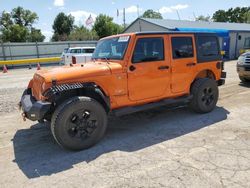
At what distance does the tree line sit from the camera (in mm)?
49562

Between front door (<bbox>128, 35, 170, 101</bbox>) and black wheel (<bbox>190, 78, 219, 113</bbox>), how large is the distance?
893 millimetres

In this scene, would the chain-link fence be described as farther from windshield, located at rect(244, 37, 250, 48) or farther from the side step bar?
the side step bar

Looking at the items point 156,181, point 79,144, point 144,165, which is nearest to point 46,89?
point 79,144

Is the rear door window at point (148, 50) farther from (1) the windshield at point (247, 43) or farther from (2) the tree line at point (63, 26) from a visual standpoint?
(2) the tree line at point (63, 26)

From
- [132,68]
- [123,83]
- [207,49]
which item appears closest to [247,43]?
[207,49]

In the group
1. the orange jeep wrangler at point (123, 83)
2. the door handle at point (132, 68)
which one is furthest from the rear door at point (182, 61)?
the door handle at point (132, 68)

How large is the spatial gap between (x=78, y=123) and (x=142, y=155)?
1.20m

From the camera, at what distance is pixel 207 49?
6250mm

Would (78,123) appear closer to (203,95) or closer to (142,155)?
(142,155)

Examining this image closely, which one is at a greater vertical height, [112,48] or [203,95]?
[112,48]

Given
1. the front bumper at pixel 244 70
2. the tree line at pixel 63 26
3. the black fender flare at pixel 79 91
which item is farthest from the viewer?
the tree line at pixel 63 26

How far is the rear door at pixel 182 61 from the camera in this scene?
18.2ft

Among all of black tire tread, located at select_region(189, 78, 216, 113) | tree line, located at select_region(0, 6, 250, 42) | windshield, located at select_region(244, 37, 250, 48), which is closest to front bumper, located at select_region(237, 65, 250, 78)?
black tire tread, located at select_region(189, 78, 216, 113)

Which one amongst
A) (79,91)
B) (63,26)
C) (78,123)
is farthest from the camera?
(63,26)
